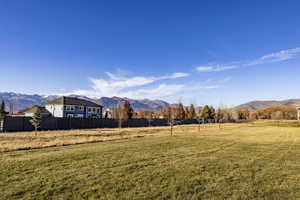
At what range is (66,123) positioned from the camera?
3422 centimetres

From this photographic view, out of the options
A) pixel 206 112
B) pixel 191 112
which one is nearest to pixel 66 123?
pixel 206 112

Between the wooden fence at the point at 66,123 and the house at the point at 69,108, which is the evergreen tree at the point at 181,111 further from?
the house at the point at 69,108

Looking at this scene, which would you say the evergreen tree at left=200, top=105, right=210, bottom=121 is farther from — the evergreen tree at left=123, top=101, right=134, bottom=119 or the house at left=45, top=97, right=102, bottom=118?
the house at left=45, top=97, right=102, bottom=118

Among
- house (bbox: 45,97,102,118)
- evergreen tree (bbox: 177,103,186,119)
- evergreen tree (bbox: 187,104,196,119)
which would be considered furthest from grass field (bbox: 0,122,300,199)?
evergreen tree (bbox: 187,104,196,119)

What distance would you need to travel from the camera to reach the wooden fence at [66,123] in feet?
89.8

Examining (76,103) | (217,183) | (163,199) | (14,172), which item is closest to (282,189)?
(217,183)

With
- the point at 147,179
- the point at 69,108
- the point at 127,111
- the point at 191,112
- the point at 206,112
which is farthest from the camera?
the point at 191,112

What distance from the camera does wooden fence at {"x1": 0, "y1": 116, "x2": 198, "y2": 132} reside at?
1077 inches

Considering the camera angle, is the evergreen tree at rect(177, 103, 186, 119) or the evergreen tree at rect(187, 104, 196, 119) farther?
the evergreen tree at rect(187, 104, 196, 119)

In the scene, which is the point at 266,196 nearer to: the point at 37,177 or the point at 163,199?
the point at 163,199

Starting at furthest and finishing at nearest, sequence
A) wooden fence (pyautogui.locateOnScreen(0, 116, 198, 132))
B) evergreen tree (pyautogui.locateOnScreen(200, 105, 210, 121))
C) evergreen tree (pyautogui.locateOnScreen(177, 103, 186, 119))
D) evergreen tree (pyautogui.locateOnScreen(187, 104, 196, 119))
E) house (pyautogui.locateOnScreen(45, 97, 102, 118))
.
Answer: evergreen tree (pyautogui.locateOnScreen(187, 104, 196, 119)) < evergreen tree (pyautogui.locateOnScreen(177, 103, 186, 119)) < evergreen tree (pyautogui.locateOnScreen(200, 105, 210, 121)) < house (pyautogui.locateOnScreen(45, 97, 102, 118)) < wooden fence (pyautogui.locateOnScreen(0, 116, 198, 132))

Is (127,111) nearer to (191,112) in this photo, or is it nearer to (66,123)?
(191,112)

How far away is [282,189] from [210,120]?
68704 mm

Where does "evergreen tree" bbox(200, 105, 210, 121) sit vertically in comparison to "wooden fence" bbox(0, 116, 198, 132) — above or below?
above
